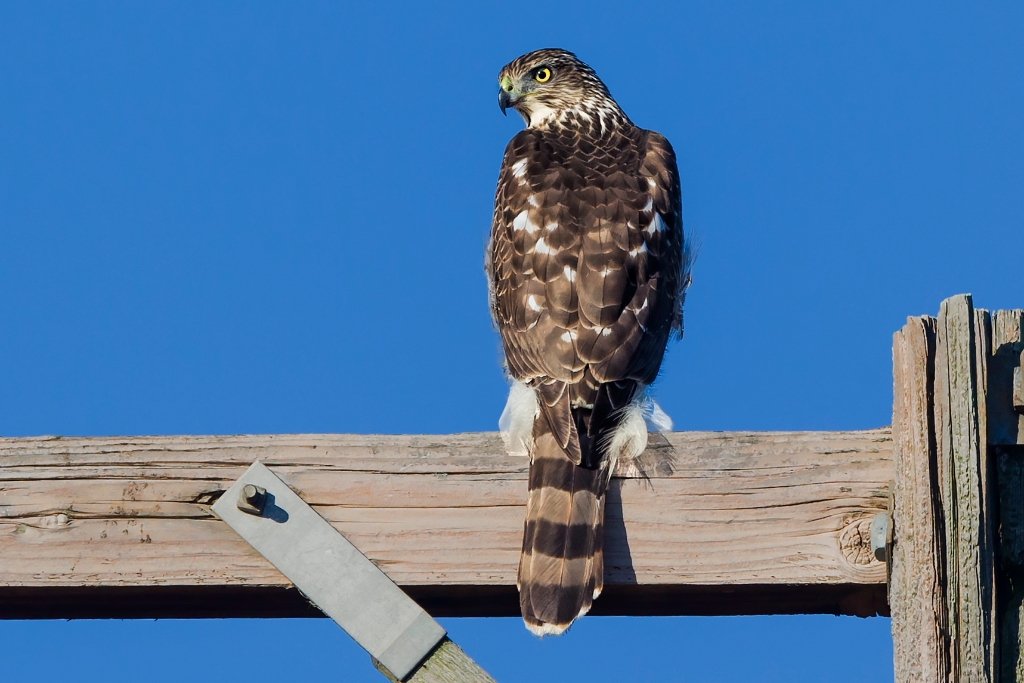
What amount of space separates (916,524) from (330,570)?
967 millimetres

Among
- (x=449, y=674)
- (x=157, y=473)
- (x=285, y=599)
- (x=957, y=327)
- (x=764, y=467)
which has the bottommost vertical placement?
(x=449, y=674)

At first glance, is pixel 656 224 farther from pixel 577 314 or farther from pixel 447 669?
pixel 447 669

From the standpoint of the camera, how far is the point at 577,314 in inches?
138

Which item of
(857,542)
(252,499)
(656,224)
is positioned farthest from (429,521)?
(656,224)

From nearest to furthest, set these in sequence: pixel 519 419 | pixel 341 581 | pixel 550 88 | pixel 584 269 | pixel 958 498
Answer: pixel 958 498, pixel 341 581, pixel 519 419, pixel 584 269, pixel 550 88

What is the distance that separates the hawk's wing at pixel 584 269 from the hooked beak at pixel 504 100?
1172 mm

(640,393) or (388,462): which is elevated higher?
(640,393)

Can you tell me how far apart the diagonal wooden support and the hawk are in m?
0.21

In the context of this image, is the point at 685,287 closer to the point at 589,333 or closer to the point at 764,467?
the point at 589,333

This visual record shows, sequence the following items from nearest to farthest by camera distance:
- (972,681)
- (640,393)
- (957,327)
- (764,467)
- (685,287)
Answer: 1. (972,681)
2. (957,327)
3. (764,467)
4. (640,393)
5. (685,287)

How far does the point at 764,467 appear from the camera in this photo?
2.15 metres

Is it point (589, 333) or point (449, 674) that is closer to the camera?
point (449, 674)

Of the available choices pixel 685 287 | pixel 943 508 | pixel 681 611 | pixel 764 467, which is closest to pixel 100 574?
pixel 681 611

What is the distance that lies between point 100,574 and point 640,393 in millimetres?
1594
